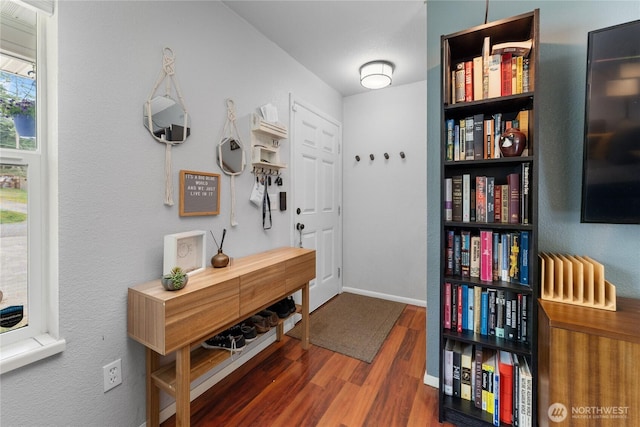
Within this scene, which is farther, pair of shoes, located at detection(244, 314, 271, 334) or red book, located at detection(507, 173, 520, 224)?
pair of shoes, located at detection(244, 314, 271, 334)

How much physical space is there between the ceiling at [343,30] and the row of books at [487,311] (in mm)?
1854

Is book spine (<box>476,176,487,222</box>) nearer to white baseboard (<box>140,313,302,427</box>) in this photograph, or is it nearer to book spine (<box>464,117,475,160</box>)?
book spine (<box>464,117,475,160</box>)

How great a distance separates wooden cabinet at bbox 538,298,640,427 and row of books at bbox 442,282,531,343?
0.19 metres

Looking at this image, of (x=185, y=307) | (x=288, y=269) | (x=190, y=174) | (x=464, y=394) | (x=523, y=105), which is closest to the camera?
(x=185, y=307)

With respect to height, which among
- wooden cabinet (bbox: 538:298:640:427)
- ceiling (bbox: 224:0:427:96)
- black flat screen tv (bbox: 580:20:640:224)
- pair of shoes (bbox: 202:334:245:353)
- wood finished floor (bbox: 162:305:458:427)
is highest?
ceiling (bbox: 224:0:427:96)

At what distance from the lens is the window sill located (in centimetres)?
97

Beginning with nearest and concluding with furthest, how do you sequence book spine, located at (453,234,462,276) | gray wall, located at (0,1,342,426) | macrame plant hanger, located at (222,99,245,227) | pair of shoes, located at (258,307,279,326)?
gray wall, located at (0,1,342,426)
book spine, located at (453,234,462,276)
macrame plant hanger, located at (222,99,245,227)
pair of shoes, located at (258,307,279,326)

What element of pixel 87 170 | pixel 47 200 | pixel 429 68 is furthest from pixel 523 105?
pixel 47 200

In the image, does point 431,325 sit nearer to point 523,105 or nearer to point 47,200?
point 523,105

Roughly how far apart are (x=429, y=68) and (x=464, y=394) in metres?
1.95

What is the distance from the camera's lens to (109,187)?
49.3 inches

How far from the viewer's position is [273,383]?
1.78 m

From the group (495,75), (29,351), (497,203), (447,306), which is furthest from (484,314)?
(29,351)

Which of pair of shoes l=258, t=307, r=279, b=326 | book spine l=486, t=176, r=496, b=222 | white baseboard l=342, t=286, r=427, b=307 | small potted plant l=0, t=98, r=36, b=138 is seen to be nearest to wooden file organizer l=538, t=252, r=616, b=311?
book spine l=486, t=176, r=496, b=222
